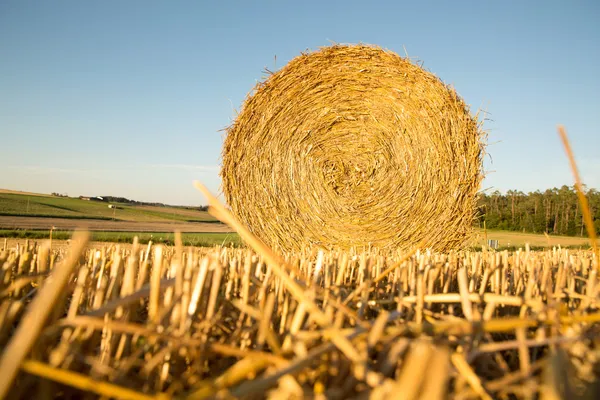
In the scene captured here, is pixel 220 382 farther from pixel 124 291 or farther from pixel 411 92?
pixel 411 92


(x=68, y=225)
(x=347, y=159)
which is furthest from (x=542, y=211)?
(x=347, y=159)

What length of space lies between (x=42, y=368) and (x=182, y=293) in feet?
1.68

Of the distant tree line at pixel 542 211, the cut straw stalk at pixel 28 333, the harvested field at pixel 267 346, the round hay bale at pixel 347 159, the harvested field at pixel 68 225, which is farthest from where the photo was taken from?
the distant tree line at pixel 542 211

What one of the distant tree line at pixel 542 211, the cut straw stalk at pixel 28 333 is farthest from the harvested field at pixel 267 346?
the distant tree line at pixel 542 211

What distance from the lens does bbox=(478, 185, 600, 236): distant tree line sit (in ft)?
121

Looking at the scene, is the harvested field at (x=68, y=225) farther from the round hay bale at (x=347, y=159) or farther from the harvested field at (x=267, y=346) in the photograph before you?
the harvested field at (x=267, y=346)

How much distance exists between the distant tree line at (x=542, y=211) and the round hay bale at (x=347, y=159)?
3126cm

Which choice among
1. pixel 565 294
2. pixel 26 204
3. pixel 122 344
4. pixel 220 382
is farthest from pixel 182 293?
pixel 26 204

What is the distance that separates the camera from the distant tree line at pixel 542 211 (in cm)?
3703

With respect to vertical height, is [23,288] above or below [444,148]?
below

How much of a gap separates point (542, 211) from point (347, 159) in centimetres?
4148

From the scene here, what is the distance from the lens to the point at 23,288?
1.97 m

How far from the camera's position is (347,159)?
6.30 meters

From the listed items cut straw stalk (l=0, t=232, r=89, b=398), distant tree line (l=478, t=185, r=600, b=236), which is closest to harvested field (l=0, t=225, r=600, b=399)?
cut straw stalk (l=0, t=232, r=89, b=398)
